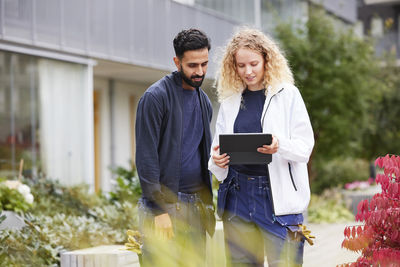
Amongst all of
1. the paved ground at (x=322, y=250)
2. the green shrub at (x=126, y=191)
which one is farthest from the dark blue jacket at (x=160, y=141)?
the green shrub at (x=126, y=191)

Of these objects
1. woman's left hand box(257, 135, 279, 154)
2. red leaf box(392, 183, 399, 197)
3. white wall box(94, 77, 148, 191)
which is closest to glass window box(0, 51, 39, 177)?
white wall box(94, 77, 148, 191)

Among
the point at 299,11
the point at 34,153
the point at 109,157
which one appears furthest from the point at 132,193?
the point at 299,11

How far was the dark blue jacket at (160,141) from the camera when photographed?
341 cm

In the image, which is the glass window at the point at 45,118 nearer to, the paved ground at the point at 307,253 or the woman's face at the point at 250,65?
the paved ground at the point at 307,253

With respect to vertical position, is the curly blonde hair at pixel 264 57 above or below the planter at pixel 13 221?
above

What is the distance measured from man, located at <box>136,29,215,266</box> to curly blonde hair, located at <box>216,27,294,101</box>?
6.8 inches

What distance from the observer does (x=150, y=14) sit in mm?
12469

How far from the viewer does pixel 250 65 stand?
11.4 ft

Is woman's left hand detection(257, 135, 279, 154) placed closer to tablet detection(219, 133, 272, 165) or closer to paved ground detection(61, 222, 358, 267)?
tablet detection(219, 133, 272, 165)

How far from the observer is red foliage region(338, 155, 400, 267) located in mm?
3447

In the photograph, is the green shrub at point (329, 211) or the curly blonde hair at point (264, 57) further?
the green shrub at point (329, 211)

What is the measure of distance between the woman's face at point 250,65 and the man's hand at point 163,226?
0.93 meters

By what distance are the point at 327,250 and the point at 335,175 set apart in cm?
827

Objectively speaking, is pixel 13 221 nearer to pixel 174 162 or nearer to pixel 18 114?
pixel 174 162
